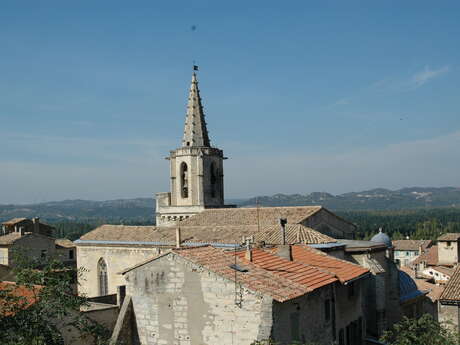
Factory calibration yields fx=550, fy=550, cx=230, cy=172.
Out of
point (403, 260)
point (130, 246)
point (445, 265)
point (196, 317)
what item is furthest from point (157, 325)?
point (403, 260)

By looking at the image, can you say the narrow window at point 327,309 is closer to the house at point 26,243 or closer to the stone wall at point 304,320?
the stone wall at point 304,320

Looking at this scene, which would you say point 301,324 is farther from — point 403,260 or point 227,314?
point 403,260

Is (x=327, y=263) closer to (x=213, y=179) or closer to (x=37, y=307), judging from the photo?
(x=37, y=307)

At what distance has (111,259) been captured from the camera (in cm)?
3631

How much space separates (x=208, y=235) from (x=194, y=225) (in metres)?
4.31

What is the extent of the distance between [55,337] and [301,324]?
7950 mm

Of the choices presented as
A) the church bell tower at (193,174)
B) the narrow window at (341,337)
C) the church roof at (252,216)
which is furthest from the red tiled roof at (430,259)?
the narrow window at (341,337)

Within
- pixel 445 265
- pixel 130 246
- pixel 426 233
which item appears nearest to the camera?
pixel 130 246

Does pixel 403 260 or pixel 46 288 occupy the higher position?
pixel 46 288

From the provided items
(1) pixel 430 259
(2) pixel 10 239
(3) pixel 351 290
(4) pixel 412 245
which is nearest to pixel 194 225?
(3) pixel 351 290

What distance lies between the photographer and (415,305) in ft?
101

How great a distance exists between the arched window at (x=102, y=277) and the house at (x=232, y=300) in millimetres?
17514

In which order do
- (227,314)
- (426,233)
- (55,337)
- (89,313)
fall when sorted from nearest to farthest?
(55,337) → (227,314) → (89,313) → (426,233)

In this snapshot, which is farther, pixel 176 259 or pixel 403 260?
pixel 403 260
